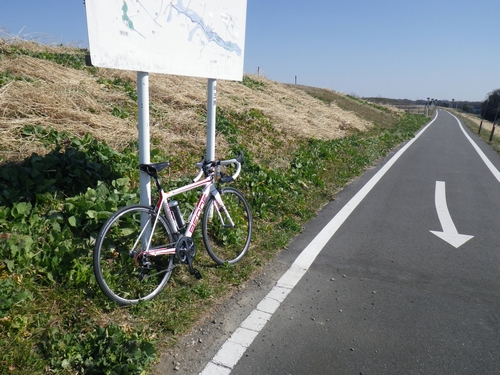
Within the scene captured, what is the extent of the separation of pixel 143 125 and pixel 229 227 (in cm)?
176

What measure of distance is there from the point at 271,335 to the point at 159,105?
7.34 metres

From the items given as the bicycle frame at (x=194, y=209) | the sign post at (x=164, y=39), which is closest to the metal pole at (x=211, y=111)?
the sign post at (x=164, y=39)

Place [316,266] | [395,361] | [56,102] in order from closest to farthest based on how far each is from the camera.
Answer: [395,361], [316,266], [56,102]

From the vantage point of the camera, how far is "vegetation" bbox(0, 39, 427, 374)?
2.65m

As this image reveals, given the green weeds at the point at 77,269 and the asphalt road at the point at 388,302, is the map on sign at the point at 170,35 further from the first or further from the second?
the asphalt road at the point at 388,302

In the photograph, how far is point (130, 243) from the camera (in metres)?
3.62

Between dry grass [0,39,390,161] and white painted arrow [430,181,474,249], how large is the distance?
4.60 meters

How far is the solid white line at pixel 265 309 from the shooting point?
2828 millimetres

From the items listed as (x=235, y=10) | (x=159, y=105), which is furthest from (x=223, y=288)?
(x=159, y=105)

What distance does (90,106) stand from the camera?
24.1 feet

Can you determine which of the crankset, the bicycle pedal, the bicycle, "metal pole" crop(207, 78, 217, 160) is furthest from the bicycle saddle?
"metal pole" crop(207, 78, 217, 160)

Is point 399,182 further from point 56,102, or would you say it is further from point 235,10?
point 56,102

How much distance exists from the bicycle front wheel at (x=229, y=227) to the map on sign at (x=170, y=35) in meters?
1.52

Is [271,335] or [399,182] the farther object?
[399,182]
